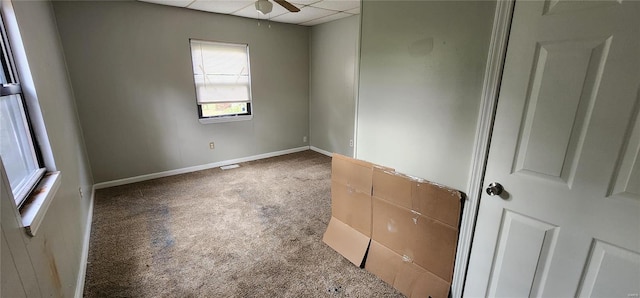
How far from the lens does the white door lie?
95 centimetres

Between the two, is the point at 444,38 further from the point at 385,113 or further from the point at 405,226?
the point at 405,226

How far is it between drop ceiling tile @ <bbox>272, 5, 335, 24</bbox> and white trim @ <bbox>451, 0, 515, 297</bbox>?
2.85 meters

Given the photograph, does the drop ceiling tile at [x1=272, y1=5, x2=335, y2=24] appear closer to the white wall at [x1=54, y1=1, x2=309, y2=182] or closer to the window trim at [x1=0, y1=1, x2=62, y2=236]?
the white wall at [x1=54, y1=1, x2=309, y2=182]

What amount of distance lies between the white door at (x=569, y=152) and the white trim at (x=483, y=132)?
0.10ft

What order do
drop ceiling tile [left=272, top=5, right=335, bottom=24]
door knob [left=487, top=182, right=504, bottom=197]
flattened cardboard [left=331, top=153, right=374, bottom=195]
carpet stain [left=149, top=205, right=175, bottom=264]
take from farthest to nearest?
drop ceiling tile [left=272, top=5, right=335, bottom=24]
carpet stain [left=149, top=205, right=175, bottom=264]
flattened cardboard [left=331, top=153, right=374, bottom=195]
door knob [left=487, top=182, right=504, bottom=197]

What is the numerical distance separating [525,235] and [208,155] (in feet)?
13.5

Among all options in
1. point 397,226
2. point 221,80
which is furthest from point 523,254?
point 221,80

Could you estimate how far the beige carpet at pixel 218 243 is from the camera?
1.85 metres

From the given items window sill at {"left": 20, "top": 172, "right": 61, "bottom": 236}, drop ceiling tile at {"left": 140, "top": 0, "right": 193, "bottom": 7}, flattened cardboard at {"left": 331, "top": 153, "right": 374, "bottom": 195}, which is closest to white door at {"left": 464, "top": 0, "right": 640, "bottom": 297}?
flattened cardboard at {"left": 331, "top": 153, "right": 374, "bottom": 195}

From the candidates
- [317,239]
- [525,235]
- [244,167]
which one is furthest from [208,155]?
[525,235]

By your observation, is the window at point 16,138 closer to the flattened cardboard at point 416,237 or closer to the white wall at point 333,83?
the flattened cardboard at point 416,237

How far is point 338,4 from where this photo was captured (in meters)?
3.39

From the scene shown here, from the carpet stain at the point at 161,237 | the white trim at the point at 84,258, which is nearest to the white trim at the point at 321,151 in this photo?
the carpet stain at the point at 161,237

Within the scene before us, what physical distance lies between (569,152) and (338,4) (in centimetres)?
307
